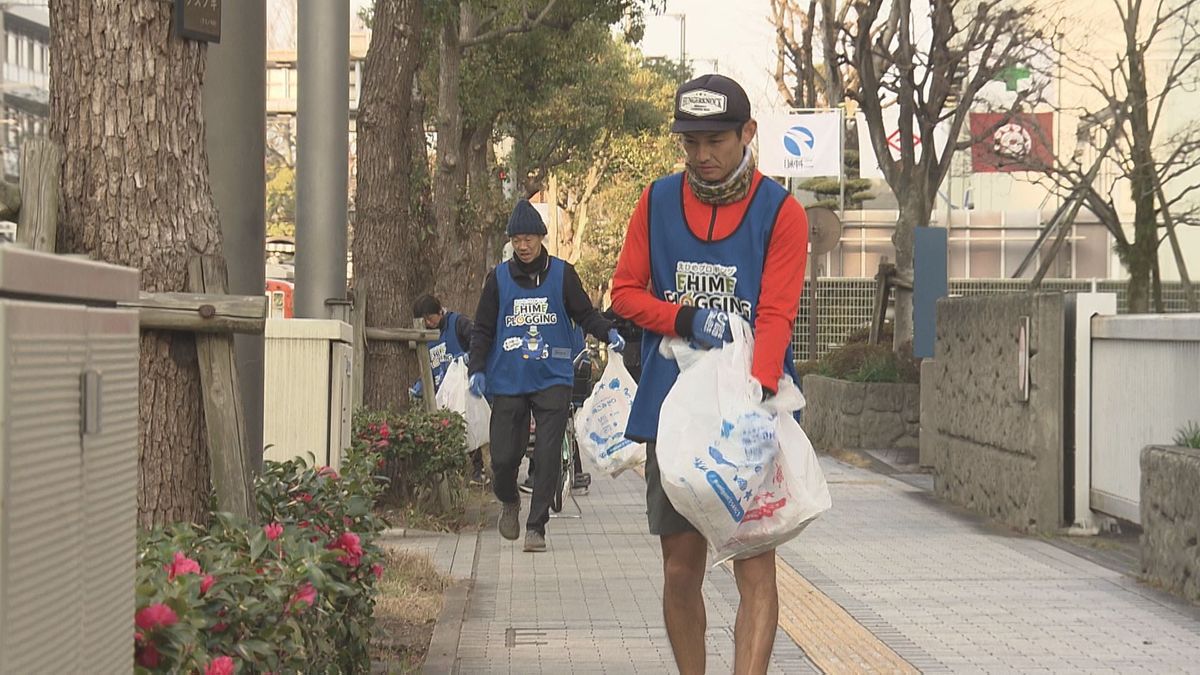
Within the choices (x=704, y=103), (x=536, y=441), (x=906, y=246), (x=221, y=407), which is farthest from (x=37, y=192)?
(x=906, y=246)

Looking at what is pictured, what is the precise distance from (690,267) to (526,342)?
17.3 ft

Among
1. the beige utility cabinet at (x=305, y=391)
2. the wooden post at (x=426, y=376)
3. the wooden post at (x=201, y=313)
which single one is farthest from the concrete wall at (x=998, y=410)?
the wooden post at (x=201, y=313)

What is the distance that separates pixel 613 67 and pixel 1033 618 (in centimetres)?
3490

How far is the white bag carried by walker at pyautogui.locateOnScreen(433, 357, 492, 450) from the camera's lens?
13992 millimetres

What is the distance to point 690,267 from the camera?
5.39m

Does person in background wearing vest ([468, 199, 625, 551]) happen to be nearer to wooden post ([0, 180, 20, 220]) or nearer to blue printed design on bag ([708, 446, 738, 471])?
blue printed design on bag ([708, 446, 738, 471])

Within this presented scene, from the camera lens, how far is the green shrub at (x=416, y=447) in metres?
12.1

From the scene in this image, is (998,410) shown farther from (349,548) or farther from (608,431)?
(349,548)

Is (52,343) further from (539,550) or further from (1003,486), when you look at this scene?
(1003,486)

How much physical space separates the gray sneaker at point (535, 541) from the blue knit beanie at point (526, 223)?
5.65 feet

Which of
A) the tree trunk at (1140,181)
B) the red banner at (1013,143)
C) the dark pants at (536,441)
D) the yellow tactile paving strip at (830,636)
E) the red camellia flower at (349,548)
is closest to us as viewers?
the red camellia flower at (349,548)

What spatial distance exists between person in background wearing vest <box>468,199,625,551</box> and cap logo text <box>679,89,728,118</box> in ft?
17.2

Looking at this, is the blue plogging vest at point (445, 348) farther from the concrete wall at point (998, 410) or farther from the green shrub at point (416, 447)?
the concrete wall at point (998, 410)

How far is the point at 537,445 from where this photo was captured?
10.9m
